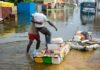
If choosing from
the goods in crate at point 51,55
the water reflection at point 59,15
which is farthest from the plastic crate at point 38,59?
the water reflection at point 59,15

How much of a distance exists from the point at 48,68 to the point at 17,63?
3.84 feet

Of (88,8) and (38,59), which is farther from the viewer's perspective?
(88,8)

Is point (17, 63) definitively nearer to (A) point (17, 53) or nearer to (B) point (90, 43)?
(A) point (17, 53)

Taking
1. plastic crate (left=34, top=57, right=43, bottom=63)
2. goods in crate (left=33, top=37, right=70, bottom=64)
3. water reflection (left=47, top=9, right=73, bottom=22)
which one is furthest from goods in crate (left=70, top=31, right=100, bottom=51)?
water reflection (left=47, top=9, right=73, bottom=22)

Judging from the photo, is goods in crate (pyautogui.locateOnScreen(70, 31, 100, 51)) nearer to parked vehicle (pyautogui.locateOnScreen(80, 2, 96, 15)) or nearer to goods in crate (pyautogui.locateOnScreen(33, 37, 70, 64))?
goods in crate (pyautogui.locateOnScreen(33, 37, 70, 64))

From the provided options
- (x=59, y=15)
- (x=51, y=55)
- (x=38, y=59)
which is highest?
(x=59, y=15)

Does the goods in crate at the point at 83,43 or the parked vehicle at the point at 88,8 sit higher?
the parked vehicle at the point at 88,8

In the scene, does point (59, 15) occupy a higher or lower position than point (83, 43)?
higher

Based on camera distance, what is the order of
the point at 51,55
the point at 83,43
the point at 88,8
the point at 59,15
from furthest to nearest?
the point at 88,8 → the point at 59,15 → the point at 83,43 → the point at 51,55

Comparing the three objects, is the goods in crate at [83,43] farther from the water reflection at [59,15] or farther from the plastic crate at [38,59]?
the water reflection at [59,15]

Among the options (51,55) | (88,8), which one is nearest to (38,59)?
(51,55)

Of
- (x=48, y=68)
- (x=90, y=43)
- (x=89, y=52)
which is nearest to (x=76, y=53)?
(x=89, y=52)

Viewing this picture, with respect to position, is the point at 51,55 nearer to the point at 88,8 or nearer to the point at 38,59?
the point at 38,59

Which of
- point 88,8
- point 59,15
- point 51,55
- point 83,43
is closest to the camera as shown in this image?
point 51,55
